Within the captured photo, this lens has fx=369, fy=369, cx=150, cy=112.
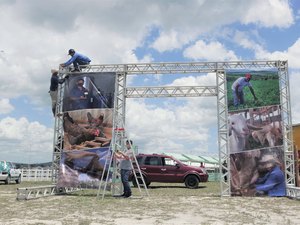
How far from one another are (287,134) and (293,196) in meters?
2.43

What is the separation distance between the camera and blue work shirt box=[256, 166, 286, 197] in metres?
14.2

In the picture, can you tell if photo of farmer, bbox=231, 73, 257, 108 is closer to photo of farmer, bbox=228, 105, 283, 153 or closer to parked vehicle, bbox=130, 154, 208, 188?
photo of farmer, bbox=228, 105, 283, 153

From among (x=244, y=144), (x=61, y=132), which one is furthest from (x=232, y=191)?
(x=61, y=132)

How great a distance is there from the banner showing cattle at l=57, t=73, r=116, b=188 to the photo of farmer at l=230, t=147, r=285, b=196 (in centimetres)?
514

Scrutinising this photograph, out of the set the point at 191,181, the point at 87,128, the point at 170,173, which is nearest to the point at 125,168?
the point at 87,128

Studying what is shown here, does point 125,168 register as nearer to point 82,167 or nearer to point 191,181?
point 82,167

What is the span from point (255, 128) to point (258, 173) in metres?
1.75

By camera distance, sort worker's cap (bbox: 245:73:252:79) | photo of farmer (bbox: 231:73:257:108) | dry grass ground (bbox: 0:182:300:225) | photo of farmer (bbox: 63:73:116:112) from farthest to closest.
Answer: photo of farmer (bbox: 63:73:116:112) → worker's cap (bbox: 245:73:252:79) → photo of farmer (bbox: 231:73:257:108) → dry grass ground (bbox: 0:182:300:225)

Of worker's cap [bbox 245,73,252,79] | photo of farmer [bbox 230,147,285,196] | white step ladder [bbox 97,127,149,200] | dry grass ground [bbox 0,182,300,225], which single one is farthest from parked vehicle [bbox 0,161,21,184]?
worker's cap [bbox 245,73,252,79]

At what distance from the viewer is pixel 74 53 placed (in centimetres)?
1597

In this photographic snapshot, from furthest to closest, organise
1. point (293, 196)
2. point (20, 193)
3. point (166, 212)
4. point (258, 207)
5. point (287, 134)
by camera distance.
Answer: point (287, 134)
point (293, 196)
point (20, 193)
point (258, 207)
point (166, 212)

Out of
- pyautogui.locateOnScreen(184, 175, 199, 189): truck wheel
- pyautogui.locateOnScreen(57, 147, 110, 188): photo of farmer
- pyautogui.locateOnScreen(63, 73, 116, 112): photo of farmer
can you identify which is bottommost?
pyautogui.locateOnScreen(184, 175, 199, 189): truck wheel

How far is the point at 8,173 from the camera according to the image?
2302 cm

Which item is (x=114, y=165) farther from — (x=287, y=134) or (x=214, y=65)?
(x=287, y=134)
